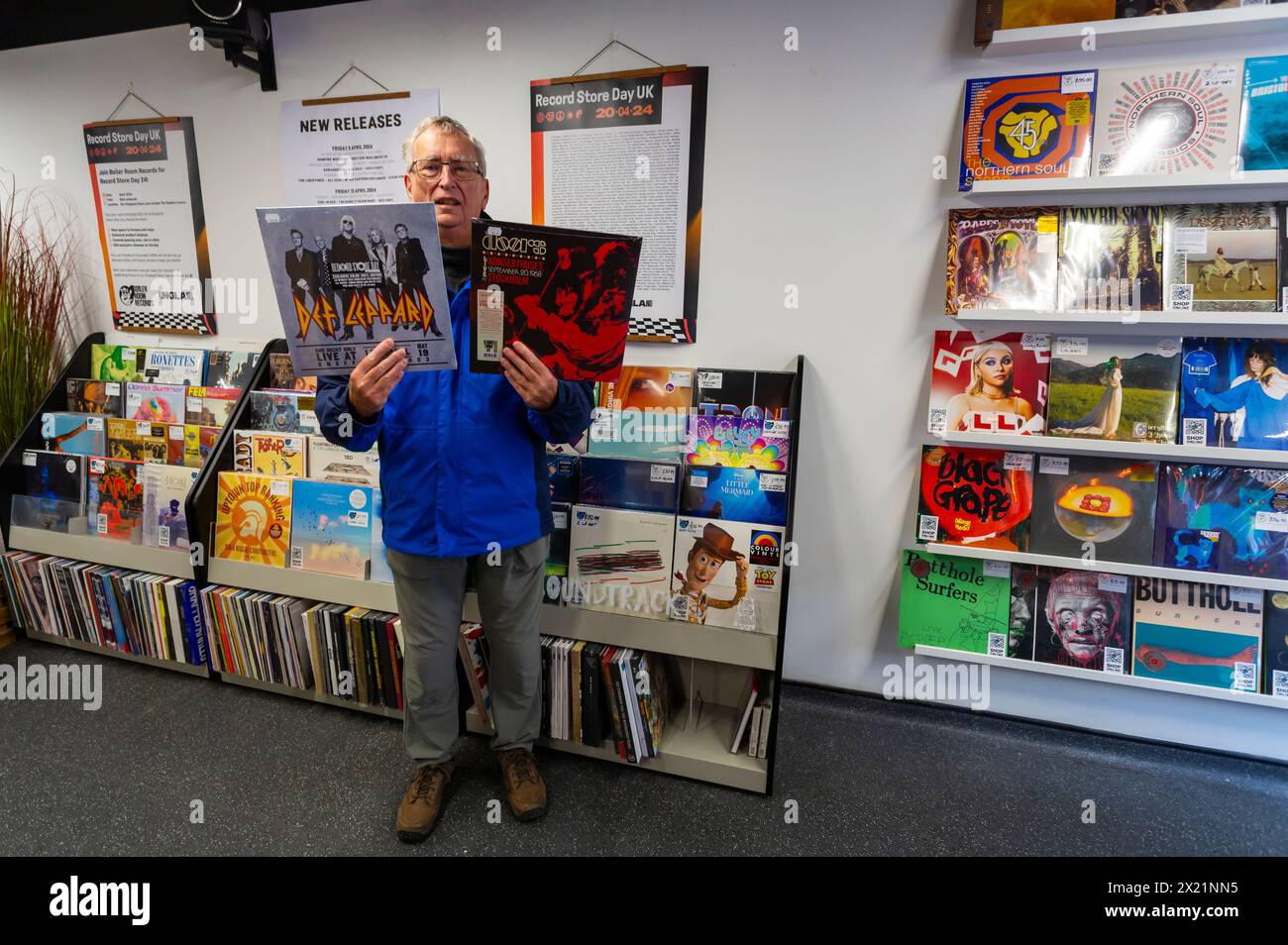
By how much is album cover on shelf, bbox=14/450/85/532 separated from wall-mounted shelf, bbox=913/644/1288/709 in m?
3.41

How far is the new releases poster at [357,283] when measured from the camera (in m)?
1.36

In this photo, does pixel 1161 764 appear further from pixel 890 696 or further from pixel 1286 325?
pixel 1286 325

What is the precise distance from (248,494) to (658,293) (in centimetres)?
170

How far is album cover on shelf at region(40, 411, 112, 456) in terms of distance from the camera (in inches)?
106

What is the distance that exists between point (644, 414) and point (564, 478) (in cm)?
35

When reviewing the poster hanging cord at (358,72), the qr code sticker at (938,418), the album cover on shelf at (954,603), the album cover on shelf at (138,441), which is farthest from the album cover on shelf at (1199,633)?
the album cover on shelf at (138,441)

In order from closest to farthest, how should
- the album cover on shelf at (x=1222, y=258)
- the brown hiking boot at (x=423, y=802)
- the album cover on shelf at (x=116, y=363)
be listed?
the brown hiking boot at (x=423, y=802), the album cover on shelf at (x=1222, y=258), the album cover on shelf at (x=116, y=363)

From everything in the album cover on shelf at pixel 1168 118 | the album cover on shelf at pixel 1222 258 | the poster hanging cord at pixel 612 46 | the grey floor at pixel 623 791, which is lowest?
the grey floor at pixel 623 791

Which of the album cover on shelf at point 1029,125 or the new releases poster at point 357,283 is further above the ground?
the album cover on shelf at point 1029,125

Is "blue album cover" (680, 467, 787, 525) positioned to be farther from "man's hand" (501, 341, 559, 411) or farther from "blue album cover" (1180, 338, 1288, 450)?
"blue album cover" (1180, 338, 1288, 450)

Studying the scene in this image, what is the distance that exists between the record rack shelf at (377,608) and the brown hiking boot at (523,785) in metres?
0.20

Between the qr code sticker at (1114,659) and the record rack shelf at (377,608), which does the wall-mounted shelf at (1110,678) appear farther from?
the record rack shelf at (377,608)

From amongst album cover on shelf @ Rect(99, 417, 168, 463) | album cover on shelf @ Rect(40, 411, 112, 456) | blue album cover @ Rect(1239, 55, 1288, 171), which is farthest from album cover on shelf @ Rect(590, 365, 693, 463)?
album cover on shelf @ Rect(40, 411, 112, 456)
